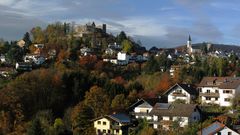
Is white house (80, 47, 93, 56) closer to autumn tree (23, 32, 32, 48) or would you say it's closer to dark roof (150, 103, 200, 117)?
autumn tree (23, 32, 32, 48)

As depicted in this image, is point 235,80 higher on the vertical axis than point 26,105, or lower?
higher

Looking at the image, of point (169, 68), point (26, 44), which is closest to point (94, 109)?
point (169, 68)

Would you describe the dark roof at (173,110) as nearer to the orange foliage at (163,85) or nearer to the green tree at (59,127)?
the green tree at (59,127)

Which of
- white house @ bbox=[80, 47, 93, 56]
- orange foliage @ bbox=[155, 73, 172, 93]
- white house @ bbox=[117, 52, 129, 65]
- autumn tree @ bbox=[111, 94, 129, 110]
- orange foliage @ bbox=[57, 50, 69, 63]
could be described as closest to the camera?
autumn tree @ bbox=[111, 94, 129, 110]

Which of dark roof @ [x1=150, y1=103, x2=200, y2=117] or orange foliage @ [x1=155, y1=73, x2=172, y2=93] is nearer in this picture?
dark roof @ [x1=150, y1=103, x2=200, y2=117]

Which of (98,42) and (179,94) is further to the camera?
(98,42)

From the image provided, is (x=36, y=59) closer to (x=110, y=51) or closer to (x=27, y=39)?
(x=110, y=51)

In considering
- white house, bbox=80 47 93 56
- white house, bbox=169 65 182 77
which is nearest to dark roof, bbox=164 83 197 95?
white house, bbox=169 65 182 77

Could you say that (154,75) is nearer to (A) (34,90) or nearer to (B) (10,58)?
(A) (34,90)

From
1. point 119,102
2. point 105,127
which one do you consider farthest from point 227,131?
point 119,102
